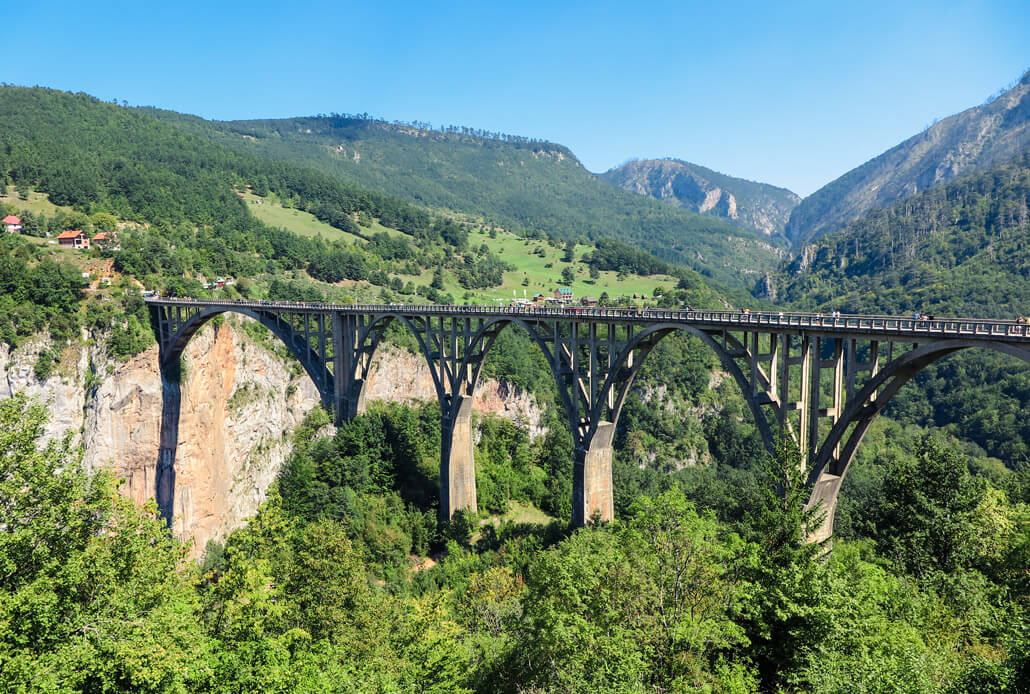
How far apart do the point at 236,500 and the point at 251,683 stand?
55.0 m

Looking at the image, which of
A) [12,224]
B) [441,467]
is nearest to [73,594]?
[441,467]

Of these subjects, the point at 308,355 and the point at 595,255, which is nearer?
the point at 308,355

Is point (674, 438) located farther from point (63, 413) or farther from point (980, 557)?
point (63, 413)

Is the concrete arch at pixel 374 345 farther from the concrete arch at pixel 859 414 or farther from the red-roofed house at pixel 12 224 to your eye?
the red-roofed house at pixel 12 224

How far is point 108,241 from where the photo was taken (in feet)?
→ 250

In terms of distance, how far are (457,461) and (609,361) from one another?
60.4 feet

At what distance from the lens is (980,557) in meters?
27.0

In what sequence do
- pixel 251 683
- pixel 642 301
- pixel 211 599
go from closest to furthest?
pixel 251 683, pixel 211 599, pixel 642 301

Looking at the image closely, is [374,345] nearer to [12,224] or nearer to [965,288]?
[12,224]

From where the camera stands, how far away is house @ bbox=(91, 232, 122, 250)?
75.8 m

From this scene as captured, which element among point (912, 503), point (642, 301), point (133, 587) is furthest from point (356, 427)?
point (642, 301)

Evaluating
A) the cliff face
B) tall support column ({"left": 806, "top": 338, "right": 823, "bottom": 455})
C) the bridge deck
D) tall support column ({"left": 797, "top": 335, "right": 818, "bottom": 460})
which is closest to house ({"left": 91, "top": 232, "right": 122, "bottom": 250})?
the cliff face

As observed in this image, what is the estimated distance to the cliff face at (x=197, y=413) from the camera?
58375 mm

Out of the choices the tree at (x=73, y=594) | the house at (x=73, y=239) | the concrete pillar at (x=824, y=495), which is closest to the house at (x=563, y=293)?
the house at (x=73, y=239)
